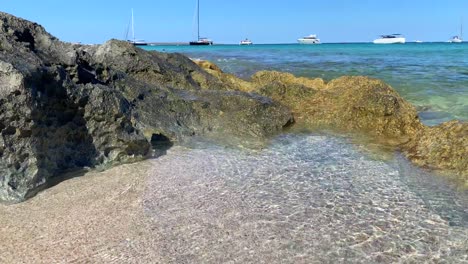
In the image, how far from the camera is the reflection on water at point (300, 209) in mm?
3512

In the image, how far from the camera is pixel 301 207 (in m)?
4.34

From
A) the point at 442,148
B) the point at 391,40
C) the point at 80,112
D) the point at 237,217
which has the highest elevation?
the point at 391,40

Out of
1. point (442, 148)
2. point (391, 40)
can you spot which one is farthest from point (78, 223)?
point (391, 40)

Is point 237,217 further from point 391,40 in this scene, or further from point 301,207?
point 391,40

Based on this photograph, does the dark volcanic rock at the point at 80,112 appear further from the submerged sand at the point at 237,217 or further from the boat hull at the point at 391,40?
the boat hull at the point at 391,40

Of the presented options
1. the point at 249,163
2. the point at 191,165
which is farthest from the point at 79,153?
the point at 249,163

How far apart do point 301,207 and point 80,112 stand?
10.3 ft

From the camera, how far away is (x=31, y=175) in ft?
15.0

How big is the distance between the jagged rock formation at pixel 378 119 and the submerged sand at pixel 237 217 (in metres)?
0.89

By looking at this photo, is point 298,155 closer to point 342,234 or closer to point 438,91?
point 342,234

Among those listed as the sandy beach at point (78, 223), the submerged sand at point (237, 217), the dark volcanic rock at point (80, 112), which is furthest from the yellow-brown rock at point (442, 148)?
the sandy beach at point (78, 223)

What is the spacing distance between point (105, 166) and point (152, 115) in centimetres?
169

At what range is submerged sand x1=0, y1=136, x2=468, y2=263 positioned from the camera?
346 centimetres

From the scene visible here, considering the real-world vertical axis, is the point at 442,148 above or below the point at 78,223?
above
